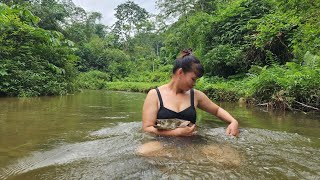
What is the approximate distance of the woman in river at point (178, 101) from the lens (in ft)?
10.8

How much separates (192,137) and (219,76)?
43.5 feet

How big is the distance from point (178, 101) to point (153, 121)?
1.17 feet

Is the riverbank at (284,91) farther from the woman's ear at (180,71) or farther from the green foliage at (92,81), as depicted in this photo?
the green foliage at (92,81)

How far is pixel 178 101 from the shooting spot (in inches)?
136

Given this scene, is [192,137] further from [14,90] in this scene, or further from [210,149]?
[14,90]

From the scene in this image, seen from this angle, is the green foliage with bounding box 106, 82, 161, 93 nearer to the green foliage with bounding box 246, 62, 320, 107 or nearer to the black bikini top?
the green foliage with bounding box 246, 62, 320, 107

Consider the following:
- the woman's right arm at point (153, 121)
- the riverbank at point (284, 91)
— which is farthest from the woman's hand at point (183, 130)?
the riverbank at point (284, 91)

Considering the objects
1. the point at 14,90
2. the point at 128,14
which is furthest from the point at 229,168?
the point at 128,14

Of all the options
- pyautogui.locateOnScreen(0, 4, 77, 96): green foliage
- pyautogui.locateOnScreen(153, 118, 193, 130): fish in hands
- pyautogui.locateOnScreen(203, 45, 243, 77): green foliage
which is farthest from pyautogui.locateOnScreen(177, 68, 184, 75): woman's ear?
pyautogui.locateOnScreen(203, 45, 243, 77): green foliage

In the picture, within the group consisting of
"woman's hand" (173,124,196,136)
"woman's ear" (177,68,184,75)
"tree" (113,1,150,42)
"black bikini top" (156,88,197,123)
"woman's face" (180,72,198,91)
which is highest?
"tree" (113,1,150,42)

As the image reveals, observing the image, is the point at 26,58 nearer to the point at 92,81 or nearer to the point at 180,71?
the point at 180,71

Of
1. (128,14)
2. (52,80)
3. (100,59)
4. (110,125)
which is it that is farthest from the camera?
(128,14)

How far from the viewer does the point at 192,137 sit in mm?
3350

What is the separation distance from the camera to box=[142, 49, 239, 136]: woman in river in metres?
3.29
